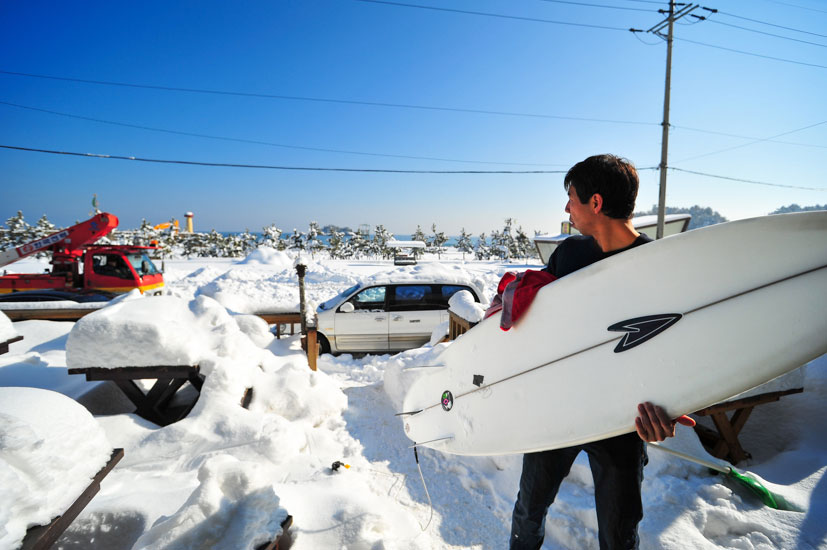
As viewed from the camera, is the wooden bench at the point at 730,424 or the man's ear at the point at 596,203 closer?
the man's ear at the point at 596,203

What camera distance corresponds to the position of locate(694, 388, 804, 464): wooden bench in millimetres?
3146

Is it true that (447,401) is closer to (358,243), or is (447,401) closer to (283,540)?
(283,540)

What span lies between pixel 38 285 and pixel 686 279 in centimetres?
1392

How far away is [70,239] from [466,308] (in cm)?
1142

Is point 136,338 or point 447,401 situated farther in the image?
point 136,338

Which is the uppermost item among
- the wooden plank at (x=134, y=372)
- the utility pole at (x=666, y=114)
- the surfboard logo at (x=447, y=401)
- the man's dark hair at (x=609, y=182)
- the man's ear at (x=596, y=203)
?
the utility pole at (x=666, y=114)

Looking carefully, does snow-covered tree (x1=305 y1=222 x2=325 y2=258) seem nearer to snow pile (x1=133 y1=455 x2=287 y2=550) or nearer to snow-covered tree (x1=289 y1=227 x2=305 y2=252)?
snow-covered tree (x1=289 y1=227 x2=305 y2=252)

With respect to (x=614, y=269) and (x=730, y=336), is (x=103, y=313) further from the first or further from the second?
(x=730, y=336)

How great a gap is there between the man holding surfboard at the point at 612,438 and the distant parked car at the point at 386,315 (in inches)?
192

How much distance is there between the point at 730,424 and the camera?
3.43m

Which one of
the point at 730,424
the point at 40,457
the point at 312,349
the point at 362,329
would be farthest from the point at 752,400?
the point at 362,329

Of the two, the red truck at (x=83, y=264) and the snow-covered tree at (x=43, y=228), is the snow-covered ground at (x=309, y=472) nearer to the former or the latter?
the red truck at (x=83, y=264)

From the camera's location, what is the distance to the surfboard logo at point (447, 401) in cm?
250

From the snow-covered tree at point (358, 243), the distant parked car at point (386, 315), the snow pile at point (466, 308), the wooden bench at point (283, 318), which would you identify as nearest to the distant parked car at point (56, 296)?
the wooden bench at point (283, 318)
